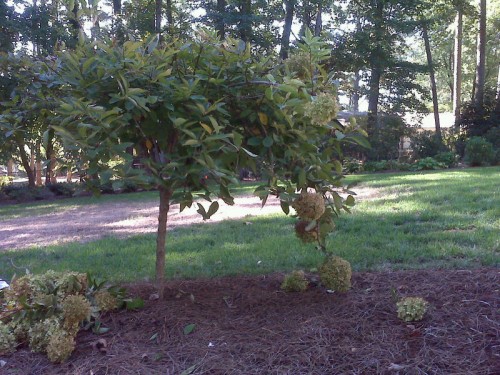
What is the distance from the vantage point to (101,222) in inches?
392

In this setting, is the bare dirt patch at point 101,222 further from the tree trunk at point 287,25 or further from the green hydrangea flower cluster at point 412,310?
the tree trunk at point 287,25

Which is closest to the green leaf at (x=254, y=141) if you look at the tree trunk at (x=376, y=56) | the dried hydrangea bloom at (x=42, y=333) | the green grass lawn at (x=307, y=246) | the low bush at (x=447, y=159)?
the dried hydrangea bloom at (x=42, y=333)

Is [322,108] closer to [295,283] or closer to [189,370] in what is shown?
[295,283]

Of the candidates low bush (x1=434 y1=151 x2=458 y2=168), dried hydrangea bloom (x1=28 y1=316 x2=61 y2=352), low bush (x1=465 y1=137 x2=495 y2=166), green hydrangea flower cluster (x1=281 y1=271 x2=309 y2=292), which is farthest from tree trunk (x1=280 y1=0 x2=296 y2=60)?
dried hydrangea bloom (x1=28 y1=316 x2=61 y2=352)

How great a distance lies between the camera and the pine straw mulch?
109 inches

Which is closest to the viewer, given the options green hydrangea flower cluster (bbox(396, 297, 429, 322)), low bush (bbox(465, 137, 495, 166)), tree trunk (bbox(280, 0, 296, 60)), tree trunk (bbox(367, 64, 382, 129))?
green hydrangea flower cluster (bbox(396, 297, 429, 322))

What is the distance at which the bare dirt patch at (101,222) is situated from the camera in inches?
322

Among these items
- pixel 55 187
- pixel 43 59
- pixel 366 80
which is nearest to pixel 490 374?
pixel 43 59

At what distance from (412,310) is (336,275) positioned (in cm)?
63

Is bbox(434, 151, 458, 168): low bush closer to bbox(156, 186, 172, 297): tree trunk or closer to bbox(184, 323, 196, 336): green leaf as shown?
bbox(156, 186, 172, 297): tree trunk

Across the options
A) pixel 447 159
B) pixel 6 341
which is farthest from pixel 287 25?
pixel 6 341

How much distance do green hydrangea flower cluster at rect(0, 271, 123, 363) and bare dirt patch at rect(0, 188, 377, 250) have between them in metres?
4.14

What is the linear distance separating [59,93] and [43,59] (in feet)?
0.95

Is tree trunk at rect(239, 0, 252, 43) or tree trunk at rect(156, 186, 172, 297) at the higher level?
tree trunk at rect(239, 0, 252, 43)
